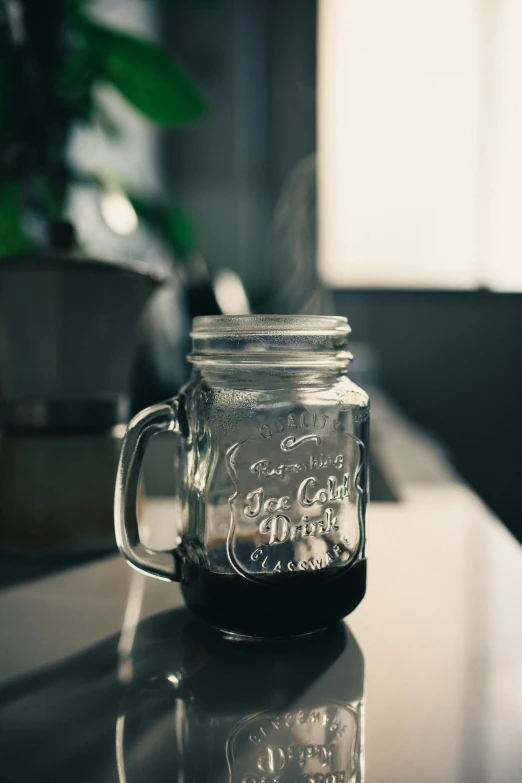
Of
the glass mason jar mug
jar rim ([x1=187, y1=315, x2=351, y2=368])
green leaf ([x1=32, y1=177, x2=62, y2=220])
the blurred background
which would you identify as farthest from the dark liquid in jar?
green leaf ([x1=32, y1=177, x2=62, y2=220])

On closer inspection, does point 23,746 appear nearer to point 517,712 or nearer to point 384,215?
point 517,712

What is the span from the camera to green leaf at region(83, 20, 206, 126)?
0.79m

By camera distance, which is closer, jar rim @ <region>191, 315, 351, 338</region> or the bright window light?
jar rim @ <region>191, 315, 351, 338</region>

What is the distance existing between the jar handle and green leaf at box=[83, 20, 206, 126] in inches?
21.3

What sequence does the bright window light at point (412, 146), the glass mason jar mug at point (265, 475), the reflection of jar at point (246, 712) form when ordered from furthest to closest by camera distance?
the bright window light at point (412, 146) → the glass mason jar mug at point (265, 475) → the reflection of jar at point (246, 712)

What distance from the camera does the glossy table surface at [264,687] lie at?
27cm

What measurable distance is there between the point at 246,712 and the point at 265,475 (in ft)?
0.41

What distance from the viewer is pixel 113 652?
Answer: 1.22 ft

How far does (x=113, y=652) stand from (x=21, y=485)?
0.20 meters

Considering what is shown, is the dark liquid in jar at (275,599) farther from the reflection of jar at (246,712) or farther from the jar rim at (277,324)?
the jar rim at (277,324)

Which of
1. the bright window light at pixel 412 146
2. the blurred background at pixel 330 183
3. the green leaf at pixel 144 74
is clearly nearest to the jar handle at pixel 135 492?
the blurred background at pixel 330 183

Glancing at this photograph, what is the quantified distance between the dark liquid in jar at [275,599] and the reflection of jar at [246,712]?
13mm

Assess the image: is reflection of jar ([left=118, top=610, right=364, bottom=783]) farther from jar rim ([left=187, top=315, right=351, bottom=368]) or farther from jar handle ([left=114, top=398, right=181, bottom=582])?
jar rim ([left=187, top=315, right=351, bottom=368])

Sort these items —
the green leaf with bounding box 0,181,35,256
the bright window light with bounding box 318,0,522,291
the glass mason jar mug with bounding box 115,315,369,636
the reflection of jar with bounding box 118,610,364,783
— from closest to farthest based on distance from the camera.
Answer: the reflection of jar with bounding box 118,610,364,783
the glass mason jar mug with bounding box 115,315,369,636
the green leaf with bounding box 0,181,35,256
the bright window light with bounding box 318,0,522,291
